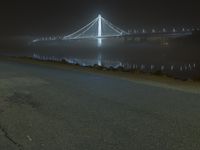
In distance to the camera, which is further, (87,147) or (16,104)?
(16,104)

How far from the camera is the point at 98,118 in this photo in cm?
608

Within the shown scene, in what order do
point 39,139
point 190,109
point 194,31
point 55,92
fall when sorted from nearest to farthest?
1. point 39,139
2. point 190,109
3. point 55,92
4. point 194,31

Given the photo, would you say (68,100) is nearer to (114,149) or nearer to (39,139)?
(39,139)

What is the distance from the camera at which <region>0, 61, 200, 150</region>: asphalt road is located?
464cm

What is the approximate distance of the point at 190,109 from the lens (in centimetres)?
680

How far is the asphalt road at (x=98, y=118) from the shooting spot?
4.64m

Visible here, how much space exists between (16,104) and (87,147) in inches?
132

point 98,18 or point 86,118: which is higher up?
point 98,18

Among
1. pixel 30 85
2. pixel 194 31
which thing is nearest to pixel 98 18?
pixel 194 31

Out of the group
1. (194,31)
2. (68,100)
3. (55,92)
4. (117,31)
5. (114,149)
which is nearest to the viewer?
(114,149)

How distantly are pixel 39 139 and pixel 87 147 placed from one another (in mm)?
720

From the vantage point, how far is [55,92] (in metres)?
9.19

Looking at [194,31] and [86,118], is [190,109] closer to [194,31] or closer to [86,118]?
[86,118]

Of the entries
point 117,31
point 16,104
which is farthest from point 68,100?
point 117,31
